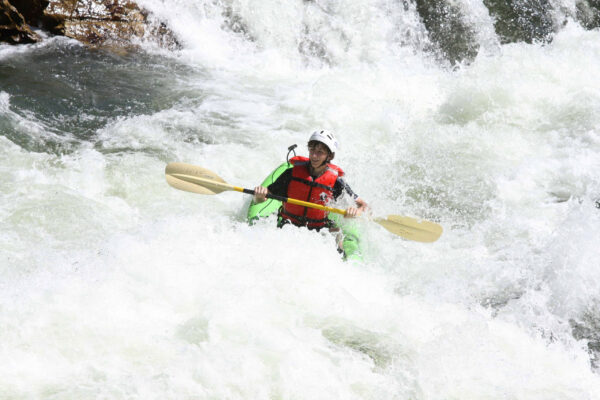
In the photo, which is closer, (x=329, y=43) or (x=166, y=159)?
(x=166, y=159)

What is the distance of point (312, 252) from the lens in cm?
399

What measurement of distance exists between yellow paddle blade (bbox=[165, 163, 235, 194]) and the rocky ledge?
4.60 m

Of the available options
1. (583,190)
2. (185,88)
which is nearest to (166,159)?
(185,88)

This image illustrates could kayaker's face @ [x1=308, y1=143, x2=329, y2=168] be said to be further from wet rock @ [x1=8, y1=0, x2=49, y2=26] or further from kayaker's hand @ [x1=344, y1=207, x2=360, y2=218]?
wet rock @ [x1=8, y1=0, x2=49, y2=26]

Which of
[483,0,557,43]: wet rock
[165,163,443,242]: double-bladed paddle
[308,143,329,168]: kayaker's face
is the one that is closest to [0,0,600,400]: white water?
[165,163,443,242]: double-bladed paddle

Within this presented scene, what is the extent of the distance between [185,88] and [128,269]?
4.63 meters

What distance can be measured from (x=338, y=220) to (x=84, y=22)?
229 inches

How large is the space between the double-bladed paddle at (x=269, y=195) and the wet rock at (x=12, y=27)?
4.82 meters

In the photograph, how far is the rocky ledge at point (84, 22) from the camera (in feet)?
26.2

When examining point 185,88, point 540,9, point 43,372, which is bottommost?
point 43,372

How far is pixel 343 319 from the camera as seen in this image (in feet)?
11.0

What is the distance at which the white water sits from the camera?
287cm

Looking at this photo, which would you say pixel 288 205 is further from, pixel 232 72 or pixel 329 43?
pixel 329 43

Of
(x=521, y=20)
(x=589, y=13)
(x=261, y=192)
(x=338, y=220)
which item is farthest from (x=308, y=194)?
(x=589, y=13)
